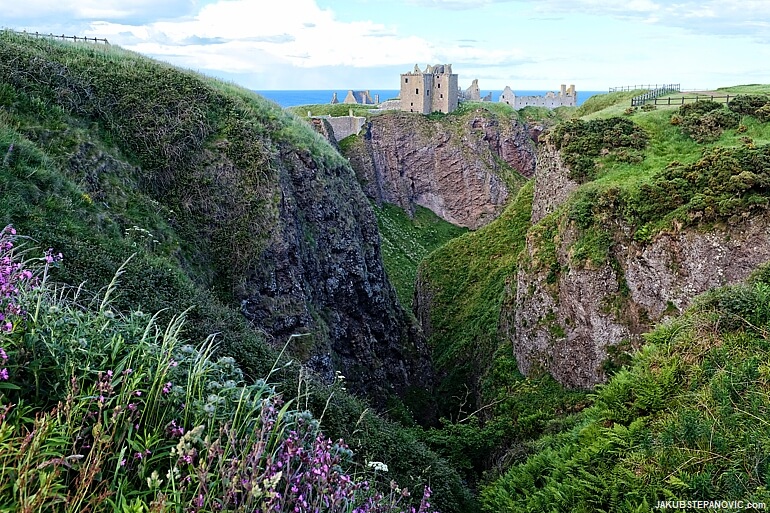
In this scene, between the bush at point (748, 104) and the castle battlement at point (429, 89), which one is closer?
the bush at point (748, 104)

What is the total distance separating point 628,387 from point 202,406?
7432 millimetres

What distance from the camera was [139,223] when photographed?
14.8 metres

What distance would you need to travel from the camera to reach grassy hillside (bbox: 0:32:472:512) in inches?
183

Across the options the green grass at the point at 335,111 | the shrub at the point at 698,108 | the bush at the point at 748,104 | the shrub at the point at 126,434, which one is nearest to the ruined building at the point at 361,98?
the green grass at the point at 335,111

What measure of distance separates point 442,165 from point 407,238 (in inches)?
522

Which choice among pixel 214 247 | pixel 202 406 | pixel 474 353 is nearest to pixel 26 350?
pixel 202 406

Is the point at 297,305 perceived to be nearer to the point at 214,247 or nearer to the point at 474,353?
the point at 214,247

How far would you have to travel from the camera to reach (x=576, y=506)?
829 centimetres

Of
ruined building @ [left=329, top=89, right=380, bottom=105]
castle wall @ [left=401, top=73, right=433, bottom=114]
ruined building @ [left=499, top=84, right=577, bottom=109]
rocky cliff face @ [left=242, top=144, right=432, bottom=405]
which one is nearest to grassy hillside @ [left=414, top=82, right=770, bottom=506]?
rocky cliff face @ [left=242, top=144, right=432, bottom=405]

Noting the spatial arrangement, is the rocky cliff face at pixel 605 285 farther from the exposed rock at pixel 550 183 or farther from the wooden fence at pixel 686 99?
the wooden fence at pixel 686 99

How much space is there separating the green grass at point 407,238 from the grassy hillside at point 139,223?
25.1 m

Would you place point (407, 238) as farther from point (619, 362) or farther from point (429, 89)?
point (619, 362)

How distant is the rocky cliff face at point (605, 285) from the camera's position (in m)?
17.4

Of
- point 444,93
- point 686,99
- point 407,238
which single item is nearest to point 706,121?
point 686,99
